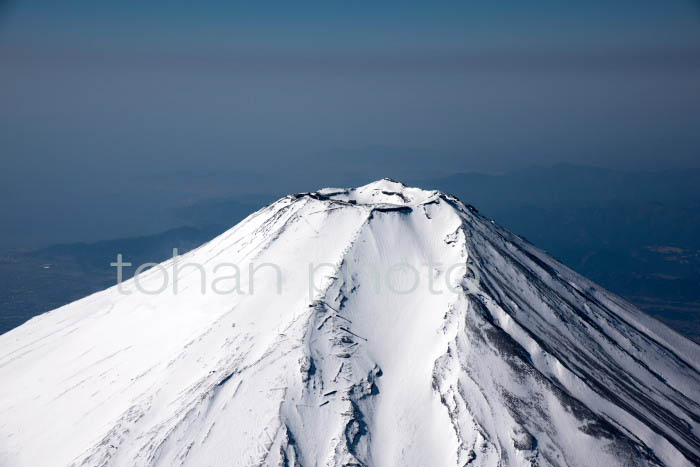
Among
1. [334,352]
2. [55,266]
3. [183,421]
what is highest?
[334,352]

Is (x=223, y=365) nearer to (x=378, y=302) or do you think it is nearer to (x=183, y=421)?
(x=183, y=421)

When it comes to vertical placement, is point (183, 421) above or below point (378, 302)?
below

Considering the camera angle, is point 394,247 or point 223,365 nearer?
point 223,365

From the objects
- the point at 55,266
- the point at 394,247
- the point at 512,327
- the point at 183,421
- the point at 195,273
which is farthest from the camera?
the point at 55,266

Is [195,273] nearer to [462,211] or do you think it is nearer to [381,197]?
[381,197]

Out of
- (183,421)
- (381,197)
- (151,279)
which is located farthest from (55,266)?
(183,421)

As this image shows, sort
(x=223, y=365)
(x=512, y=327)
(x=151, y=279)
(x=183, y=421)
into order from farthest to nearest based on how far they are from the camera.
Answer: (x=151, y=279) < (x=512, y=327) < (x=223, y=365) < (x=183, y=421)
